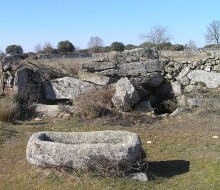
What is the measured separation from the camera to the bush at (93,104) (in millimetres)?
11789

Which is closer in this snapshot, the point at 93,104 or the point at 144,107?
the point at 93,104

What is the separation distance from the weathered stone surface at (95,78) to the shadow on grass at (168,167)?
6357 mm

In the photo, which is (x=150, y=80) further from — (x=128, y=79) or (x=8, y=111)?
(x=8, y=111)

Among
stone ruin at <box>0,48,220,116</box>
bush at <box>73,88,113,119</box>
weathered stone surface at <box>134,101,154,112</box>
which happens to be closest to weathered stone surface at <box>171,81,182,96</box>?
stone ruin at <box>0,48,220,116</box>

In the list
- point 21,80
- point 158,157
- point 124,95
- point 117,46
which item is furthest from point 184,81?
point 117,46

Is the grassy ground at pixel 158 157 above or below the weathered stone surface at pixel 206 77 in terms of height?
below

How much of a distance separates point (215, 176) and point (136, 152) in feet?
4.35

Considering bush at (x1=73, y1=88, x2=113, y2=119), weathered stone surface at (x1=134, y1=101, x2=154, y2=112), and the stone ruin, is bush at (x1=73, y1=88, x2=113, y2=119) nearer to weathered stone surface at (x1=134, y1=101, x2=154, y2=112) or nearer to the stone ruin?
the stone ruin

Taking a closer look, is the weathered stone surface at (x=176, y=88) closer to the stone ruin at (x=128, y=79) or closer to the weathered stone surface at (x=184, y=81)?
the stone ruin at (x=128, y=79)

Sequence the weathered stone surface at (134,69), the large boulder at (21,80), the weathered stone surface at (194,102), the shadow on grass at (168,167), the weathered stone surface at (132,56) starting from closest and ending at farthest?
1. the shadow on grass at (168,167)
2. the weathered stone surface at (194,102)
3. the large boulder at (21,80)
4. the weathered stone surface at (134,69)
5. the weathered stone surface at (132,56)

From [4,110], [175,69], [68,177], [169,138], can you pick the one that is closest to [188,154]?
[169,138]

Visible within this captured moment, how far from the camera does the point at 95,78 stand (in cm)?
1384

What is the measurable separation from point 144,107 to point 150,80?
1.41 m

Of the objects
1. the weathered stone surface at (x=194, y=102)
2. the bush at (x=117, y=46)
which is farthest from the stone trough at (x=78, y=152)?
the bush at (x=117, y=46)
